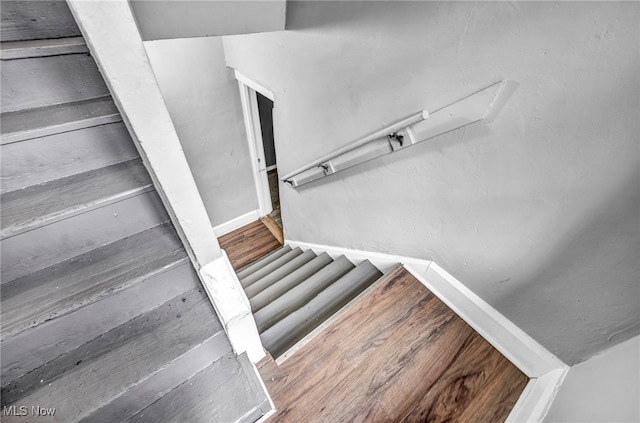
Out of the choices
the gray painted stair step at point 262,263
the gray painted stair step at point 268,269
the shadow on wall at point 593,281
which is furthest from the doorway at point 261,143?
the shadow on wall at point 593,281

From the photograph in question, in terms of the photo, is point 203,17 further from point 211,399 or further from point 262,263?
point 262,263

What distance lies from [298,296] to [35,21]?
1.84 metres

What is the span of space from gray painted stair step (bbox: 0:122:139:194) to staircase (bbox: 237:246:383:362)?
3.51ft

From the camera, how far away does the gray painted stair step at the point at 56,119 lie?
877 millimetres

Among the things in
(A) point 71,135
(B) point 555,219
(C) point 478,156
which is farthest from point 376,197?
(A) point 71,135

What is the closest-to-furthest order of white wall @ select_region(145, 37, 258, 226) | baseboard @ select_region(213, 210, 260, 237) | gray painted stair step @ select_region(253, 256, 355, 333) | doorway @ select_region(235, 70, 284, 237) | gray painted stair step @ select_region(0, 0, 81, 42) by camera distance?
gray painted stair step @ select_region(0, 0, 81, 42) → gray painted stair step @ select_region(253, 256, 355, 333) → white wall @ select_region(145, 37, 258, 226) → doorway @ select_region(235, 70, 284, 237) → baseboard @ select_region(213, 210, 260, 237)

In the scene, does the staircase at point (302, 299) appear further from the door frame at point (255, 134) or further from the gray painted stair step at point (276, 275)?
the door frame at point (255, 134)

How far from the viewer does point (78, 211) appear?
871 millimetres

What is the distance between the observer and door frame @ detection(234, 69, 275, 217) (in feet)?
8.08

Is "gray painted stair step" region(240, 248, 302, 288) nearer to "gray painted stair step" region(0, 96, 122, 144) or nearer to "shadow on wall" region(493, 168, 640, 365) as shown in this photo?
"gray painted stair step" region(0, 96, 122, 144)

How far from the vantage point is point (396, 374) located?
45.5 inches

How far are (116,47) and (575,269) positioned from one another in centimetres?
136

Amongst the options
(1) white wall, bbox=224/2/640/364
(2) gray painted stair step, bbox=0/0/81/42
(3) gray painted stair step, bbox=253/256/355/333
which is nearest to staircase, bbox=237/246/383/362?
(3) gray painted stair step, bbox=253/256/355/333

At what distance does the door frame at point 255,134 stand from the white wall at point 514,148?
1053 millimetres
